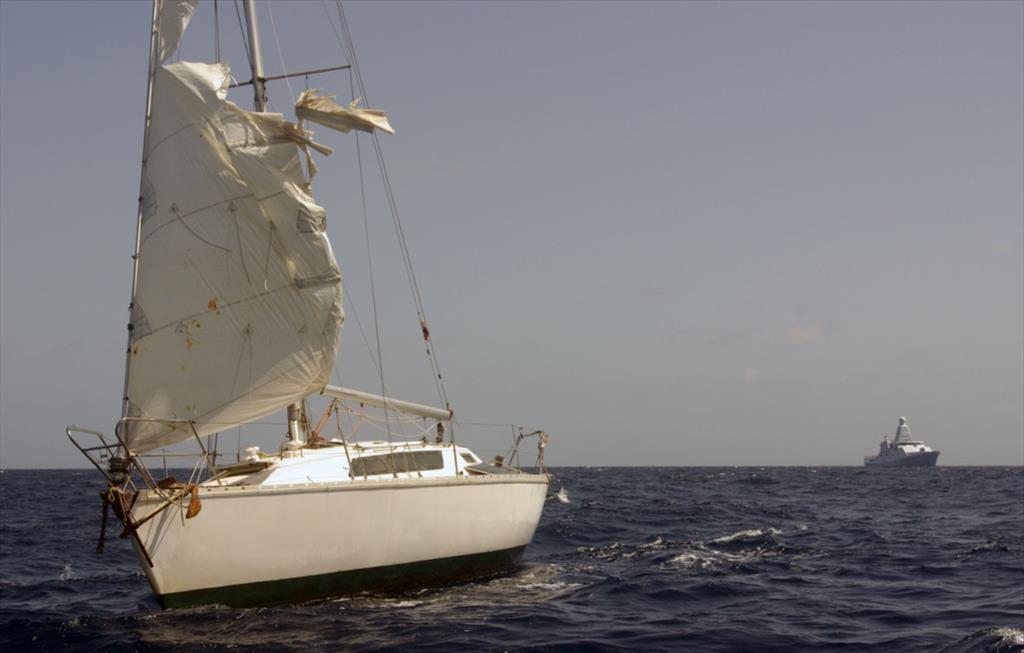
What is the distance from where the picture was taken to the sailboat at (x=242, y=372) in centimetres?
1405

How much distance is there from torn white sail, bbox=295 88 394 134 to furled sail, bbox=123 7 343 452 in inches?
29.0

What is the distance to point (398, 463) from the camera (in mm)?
17156

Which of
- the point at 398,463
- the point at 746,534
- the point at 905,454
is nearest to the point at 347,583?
the point at 398,463

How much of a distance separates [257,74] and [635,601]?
11.8 metres

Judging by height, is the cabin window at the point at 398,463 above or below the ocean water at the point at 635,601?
above

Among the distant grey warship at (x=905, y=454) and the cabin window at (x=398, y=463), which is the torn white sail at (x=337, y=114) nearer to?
the cabin window at (x=398, y=463)

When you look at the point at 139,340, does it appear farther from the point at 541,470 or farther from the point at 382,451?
the point at 541,470

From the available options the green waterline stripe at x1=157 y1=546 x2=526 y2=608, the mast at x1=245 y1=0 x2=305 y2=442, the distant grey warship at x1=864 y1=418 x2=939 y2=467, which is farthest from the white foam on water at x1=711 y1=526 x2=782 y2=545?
the distant grey warship at x1=864 y1=418 x2=939 y2=467

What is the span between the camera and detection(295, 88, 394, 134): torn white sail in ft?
55.5

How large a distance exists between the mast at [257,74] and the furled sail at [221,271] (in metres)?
1.81

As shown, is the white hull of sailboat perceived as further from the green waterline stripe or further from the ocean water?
the ocean water

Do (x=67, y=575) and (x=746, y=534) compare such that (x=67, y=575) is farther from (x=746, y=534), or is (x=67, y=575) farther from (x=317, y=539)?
(x=746, y=534)

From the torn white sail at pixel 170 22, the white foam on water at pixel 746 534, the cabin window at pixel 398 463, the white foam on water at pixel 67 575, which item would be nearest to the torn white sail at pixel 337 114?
the torn white sail at pixel 170 22

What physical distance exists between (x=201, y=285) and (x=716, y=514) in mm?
21497
